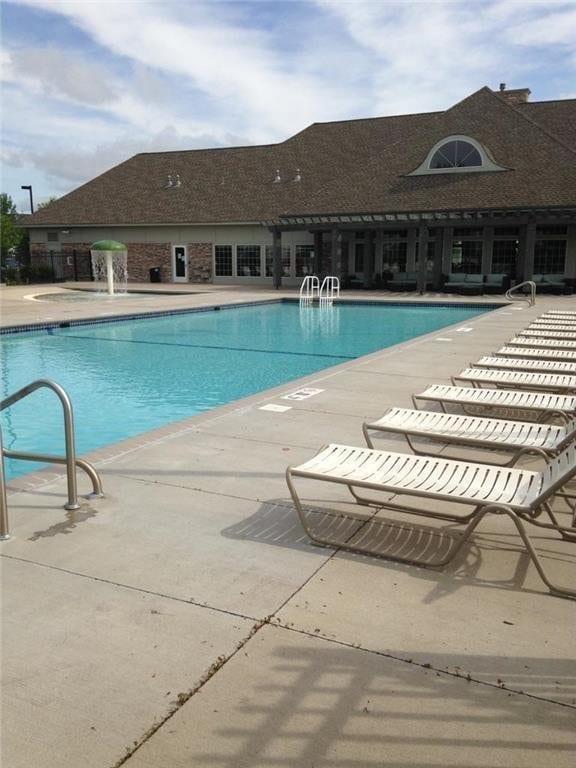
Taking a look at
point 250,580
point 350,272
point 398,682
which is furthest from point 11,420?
point 350,272

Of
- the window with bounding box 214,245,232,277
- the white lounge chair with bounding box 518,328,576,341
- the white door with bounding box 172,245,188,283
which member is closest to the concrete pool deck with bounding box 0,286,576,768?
the white lounge chair with bounding box 518,328,576,341

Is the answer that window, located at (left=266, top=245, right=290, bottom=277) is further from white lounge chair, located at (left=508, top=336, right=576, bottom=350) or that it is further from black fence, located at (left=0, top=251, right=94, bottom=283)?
white lounge chair, located at (left=508, top=336, right=576, bottom=350)

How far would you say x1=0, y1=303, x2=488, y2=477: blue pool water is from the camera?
28.6 ft

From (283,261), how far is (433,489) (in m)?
29.9

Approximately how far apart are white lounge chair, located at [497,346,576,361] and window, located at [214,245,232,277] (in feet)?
85.0

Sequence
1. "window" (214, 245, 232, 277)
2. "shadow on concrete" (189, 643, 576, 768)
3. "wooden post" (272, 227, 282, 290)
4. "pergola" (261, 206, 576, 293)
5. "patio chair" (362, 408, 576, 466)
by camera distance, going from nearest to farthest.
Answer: "shadow on concrete" (189, 643, 576, 768) < "patio chair" (362, 408, 576, 466) < "pergola" (261, 206, 576, 293) < "wooden post" (272, 227, 282, 290) < "window" (214, 245, 232, 277)

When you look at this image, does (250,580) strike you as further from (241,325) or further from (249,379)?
(241,325)

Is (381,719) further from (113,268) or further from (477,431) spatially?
(113,268)

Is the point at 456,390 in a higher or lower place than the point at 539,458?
higher

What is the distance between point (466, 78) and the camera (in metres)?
32.3

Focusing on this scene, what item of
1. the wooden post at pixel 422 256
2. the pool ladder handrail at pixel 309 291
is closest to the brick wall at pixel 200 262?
the pool ladder handrail at pixel 309 291

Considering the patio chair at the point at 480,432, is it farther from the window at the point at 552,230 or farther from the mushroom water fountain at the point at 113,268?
the mushroom water fountain at the point at 113,268

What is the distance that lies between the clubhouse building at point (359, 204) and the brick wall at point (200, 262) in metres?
0.06

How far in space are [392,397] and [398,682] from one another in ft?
17.5
